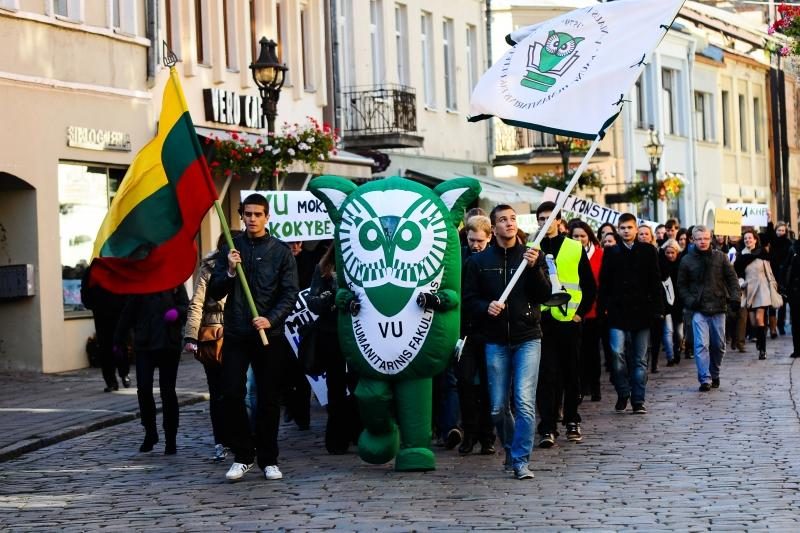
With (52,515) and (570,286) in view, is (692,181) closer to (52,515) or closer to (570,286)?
(570,286)

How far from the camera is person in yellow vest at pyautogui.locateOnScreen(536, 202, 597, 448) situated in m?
13.8

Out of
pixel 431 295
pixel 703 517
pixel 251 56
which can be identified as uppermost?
pixel 251 56

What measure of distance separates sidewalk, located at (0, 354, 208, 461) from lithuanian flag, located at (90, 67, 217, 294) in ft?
8.51

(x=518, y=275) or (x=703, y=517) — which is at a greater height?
(x=518, y=275)

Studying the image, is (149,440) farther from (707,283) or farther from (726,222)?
(726,222)

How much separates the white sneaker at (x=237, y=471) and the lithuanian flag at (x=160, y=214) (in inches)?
53.5

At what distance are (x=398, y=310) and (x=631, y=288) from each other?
5051mm

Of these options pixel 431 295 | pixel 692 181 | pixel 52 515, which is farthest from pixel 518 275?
pixel 692 181

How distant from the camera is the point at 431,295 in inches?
490

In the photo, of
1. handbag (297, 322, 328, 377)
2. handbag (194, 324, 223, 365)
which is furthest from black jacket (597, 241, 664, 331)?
handbag (194, 324, 223, 365)

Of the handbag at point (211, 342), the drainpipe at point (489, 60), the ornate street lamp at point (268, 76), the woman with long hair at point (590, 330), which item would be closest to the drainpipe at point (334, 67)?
the drainpipe at point (489, 60)

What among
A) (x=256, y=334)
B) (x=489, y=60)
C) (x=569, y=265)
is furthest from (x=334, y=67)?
(x=256, y=334)

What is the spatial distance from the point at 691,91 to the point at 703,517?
4551 centimetres

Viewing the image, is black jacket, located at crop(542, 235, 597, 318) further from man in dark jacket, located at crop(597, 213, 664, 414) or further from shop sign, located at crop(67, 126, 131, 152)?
shop sign, located at crop(67, 126, 131, 152)
